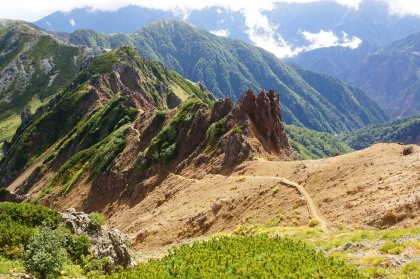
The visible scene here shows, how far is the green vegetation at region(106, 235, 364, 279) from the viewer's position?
2675 cm

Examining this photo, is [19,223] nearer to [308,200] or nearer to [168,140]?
[308,200]

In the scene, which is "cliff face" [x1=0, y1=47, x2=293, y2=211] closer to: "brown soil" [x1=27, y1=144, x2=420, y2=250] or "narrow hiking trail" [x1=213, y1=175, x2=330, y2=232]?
"brown soil" [x1=27, y1=144, x2=420, y2=250]

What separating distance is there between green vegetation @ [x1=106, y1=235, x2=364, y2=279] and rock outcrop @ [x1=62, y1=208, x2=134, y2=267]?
619 centimetres

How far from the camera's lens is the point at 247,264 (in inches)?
1109

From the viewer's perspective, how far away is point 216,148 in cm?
7756

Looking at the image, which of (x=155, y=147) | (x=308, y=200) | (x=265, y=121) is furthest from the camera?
(x=155, y=147)

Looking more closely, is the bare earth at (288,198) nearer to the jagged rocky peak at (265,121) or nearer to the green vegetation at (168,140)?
the green vegetation at (168,140)

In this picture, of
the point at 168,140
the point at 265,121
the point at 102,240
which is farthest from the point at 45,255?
the point at 168,140

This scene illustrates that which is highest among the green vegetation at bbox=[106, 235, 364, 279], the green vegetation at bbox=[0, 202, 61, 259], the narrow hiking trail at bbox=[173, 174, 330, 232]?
the green vegetation at bbox=[0, 202, 61, 259]

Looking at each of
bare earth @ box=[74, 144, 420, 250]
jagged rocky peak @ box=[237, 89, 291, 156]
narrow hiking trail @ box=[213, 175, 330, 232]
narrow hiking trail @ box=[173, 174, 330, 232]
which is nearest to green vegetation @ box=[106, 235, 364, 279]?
narrow hiking trail @ box=[213, 175, 330, 232]

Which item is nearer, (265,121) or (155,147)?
(265,121)

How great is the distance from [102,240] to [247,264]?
610 inches

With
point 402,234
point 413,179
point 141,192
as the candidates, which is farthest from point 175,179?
point 402,234

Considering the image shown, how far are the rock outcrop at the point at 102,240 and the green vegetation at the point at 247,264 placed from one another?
6.19 meters
